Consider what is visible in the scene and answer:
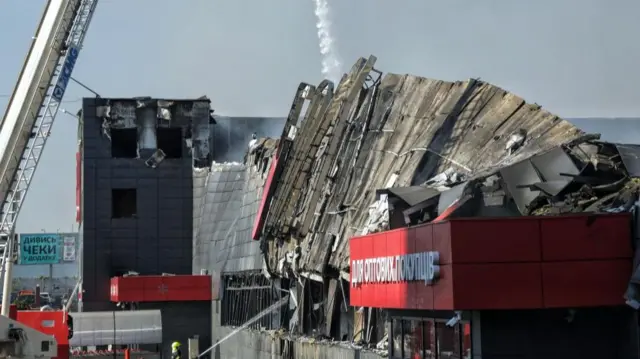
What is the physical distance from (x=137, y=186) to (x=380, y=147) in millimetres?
31329

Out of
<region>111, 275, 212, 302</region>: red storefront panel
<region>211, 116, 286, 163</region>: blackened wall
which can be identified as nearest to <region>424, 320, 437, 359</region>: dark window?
<region>111, 275, 212, 302</region>: red storefront panel

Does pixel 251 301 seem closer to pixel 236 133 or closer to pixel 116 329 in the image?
pixel 116 329

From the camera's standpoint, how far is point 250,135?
2699 inches

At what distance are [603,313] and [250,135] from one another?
51.5 m

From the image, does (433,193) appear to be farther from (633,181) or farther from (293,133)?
(293,133)

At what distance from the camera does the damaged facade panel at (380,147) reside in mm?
26906

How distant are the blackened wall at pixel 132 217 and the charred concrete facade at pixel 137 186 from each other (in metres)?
0.06

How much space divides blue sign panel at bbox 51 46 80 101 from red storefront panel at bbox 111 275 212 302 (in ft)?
→ 76.5

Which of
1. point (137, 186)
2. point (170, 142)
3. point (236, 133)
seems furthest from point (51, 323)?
point (236, 133)

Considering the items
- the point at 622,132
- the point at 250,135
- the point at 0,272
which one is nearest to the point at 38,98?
the point at 0,272

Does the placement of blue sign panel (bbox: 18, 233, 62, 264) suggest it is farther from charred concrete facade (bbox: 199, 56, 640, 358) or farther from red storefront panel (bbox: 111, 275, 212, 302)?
charred concrete facade (bbox: 199, 56, 640, 358)

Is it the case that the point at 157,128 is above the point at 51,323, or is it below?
above

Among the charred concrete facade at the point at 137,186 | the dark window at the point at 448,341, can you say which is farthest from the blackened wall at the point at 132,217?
the dark window at the point at 448,341

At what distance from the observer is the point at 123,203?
62594 mm
